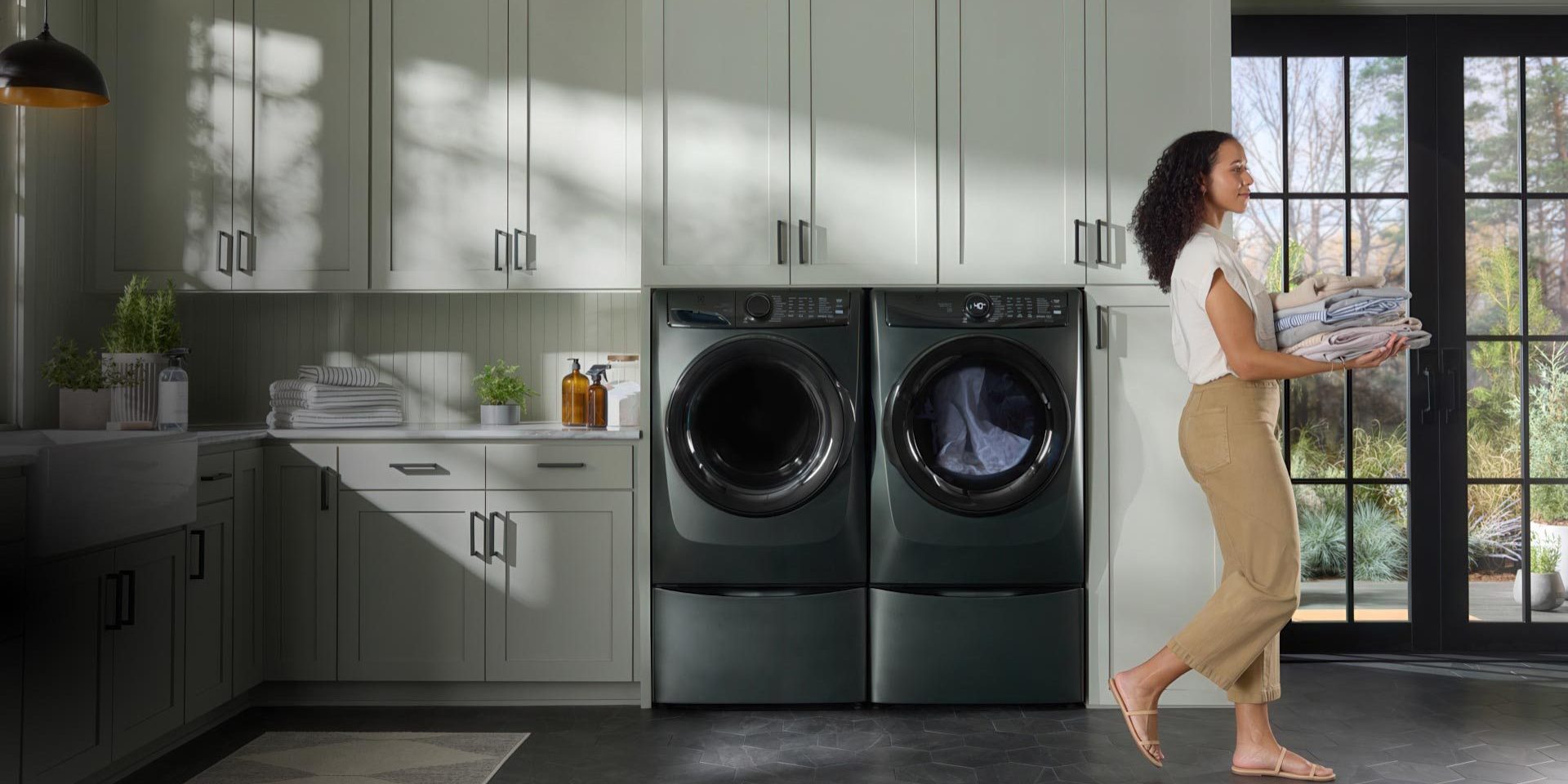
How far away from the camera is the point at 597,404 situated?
10.5 ft

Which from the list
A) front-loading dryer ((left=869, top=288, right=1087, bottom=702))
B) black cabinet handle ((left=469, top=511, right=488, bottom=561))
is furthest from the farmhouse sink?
front-loading dryer ((left=869, top=288, right=1087, bottom=702))

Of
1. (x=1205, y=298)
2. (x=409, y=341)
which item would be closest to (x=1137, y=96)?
(x=1205, y=298)

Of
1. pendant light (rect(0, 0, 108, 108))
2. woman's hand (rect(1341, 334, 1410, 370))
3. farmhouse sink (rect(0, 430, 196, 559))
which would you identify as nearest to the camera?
farmhouse sink (rect(0, 430, 196, 559))

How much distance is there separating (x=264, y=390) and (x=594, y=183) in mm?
1408

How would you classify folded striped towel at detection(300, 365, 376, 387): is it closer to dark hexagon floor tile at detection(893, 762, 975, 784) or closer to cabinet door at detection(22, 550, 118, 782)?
cabinet door at detection(22, 550, 118, 782)

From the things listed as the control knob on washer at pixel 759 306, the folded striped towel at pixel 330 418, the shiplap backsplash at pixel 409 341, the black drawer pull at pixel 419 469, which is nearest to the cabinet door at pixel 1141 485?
the control knob on washer at pixel 759 306

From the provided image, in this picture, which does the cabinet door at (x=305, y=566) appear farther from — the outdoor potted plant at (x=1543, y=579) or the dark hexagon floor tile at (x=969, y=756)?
the outdoor potted plant at (x=1543, y=579)

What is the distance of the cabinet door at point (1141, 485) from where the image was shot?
2906 millimetres

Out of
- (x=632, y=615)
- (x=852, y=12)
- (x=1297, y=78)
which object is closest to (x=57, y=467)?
(x=632, y=615)

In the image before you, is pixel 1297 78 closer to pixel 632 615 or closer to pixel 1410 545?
pixel 1410 545

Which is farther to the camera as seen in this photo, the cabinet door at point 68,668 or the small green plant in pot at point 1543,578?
the small green plant in pot at point 1543,578

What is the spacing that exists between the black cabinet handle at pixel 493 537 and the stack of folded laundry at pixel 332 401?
0.53 metres

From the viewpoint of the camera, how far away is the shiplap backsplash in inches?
139

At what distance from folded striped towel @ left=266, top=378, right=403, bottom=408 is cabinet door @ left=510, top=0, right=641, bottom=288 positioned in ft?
1.86
